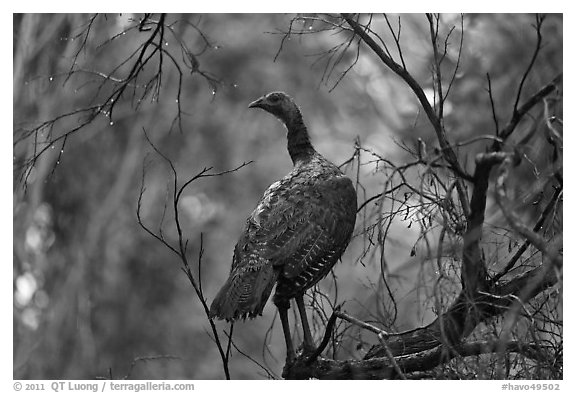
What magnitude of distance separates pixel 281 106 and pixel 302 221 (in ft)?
2.86

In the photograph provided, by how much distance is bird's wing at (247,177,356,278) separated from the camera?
467 centimetres

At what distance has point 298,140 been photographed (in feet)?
17.3

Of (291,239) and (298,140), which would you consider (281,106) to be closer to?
(298,140)

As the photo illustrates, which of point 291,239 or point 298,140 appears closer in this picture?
point 291,239

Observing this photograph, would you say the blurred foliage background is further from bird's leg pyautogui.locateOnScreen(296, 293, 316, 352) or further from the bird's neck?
bird's leg pyautogui.locateOnScreen(296, 293, 316, 352)

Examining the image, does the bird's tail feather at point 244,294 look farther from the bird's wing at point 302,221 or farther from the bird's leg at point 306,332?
the bird's leg at point 306,332

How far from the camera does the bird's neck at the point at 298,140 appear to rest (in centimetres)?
525

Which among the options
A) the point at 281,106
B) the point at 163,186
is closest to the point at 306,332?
the point at 281,106

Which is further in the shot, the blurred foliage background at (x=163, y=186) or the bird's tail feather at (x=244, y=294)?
the blurred foliage background at (x=163, y=186)

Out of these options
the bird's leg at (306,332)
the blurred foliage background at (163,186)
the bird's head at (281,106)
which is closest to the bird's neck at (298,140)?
the bird's head at (281,106)

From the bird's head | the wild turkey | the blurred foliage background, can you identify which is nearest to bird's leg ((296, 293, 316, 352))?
the wild turkey

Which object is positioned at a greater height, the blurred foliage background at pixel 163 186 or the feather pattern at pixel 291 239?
the blurred foliage background at pixel 163 186

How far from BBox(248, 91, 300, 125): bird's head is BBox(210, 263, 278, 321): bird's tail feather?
114 cm

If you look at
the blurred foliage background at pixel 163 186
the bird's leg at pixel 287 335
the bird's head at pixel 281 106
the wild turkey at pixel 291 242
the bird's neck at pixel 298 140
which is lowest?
the bird's leg at pixel 287 335
